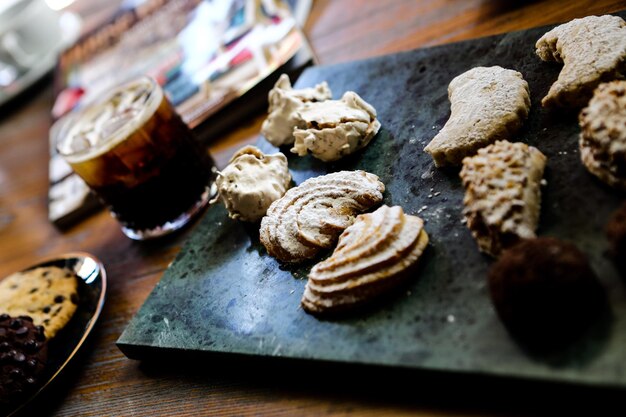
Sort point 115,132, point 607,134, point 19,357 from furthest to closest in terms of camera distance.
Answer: point 115,132 < point 19,357 < point 607,134

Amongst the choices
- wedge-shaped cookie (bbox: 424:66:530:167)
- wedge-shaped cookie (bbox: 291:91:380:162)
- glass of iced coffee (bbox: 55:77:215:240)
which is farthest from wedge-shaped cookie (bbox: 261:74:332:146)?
wedge-shaped cookie (bbox: 424:66:530:167)

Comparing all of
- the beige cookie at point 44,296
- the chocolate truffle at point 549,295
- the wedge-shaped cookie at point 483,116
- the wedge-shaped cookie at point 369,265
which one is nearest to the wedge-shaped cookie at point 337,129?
the wedge-shaped cookie at point 483,116

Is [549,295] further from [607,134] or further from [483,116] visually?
[483,116]

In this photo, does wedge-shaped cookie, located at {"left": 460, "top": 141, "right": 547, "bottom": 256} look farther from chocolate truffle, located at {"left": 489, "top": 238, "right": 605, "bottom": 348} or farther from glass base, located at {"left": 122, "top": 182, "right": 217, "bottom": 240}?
glass base, located at {"left": 122, "top": 182, "right": 217, "bottom": 240}

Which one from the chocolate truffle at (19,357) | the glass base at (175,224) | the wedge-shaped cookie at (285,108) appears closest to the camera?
the chocolate truffle at (19,357)

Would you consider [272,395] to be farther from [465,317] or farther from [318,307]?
[465,317]

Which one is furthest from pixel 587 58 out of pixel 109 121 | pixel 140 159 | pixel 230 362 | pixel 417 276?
pixel 109 121

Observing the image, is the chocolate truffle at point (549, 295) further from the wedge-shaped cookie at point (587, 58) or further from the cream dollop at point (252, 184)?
the cream dollop at point (252, 184)
